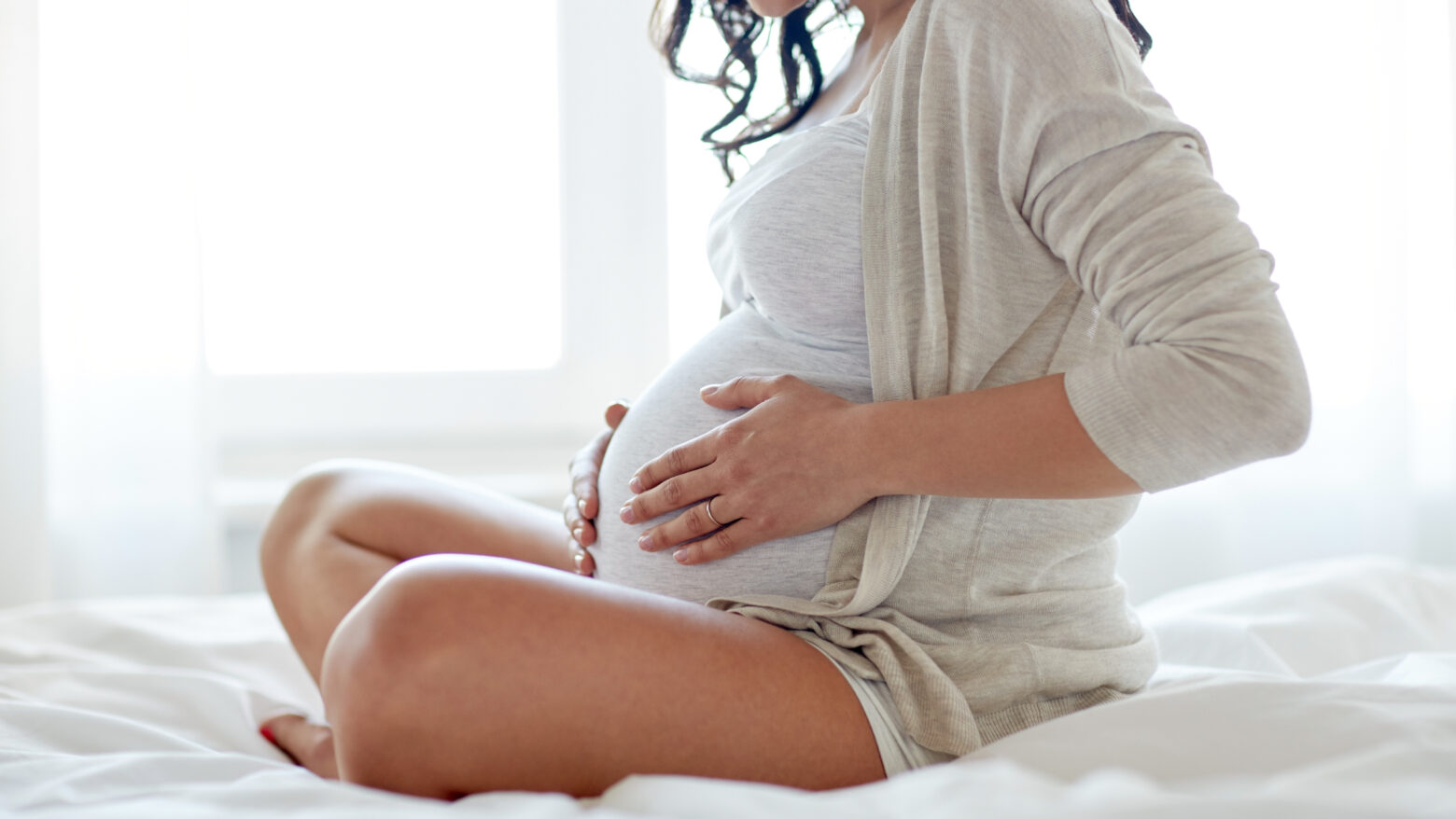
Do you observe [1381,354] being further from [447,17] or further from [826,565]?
[447,17]

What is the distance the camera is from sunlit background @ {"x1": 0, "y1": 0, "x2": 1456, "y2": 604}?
1527mm

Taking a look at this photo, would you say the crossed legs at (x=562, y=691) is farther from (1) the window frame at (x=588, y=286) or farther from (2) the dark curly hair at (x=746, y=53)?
(1) the window frame at (x=588, y=286)

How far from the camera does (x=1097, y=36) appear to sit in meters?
0.63

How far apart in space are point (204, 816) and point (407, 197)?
4.99ft

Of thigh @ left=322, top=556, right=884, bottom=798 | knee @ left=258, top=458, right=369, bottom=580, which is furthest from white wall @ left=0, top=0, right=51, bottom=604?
thigh @ left=322, top=556, right=884, bottom=798

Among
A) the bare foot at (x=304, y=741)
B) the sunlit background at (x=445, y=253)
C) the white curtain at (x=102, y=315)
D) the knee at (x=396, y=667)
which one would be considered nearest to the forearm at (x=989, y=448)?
the knee at (x=396, y=667)

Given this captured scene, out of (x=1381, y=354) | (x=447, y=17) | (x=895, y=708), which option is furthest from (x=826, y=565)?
(x=447, y=17)

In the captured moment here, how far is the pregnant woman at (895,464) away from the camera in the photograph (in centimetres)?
57

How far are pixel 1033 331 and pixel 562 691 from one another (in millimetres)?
404

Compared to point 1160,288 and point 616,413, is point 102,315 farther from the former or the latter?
point 1160,288

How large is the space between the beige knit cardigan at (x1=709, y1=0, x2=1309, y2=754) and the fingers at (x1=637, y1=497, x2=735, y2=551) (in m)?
0.06

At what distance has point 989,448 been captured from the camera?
61 centimetres

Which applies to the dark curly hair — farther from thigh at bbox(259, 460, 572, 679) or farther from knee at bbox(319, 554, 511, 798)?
knee at bbox(319, 554, 511, 798)

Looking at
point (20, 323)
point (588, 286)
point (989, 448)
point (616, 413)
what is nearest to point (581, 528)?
point (616, 413)
